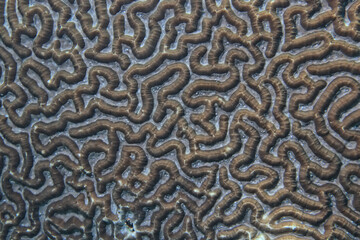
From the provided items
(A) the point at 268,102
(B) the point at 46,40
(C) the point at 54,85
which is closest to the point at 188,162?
(A) the point at 268,102

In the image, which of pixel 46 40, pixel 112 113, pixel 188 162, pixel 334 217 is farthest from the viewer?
pixel 46 40

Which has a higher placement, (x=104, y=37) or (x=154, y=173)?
(x=104, y=37)

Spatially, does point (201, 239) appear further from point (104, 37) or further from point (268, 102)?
point (104, 37)

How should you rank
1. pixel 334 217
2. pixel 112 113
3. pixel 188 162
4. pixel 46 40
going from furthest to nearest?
pixel 46 40, pixel 112 113, pixel 188 162, pixel 334 217

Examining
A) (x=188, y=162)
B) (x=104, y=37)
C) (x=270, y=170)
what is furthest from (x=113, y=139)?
(x=270, y=170)

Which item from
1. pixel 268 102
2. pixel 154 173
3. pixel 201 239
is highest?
pixel 268 102

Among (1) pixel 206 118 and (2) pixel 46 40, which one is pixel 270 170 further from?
(2) pixel 46 40

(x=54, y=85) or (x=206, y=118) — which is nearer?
(x=206, y=118)
